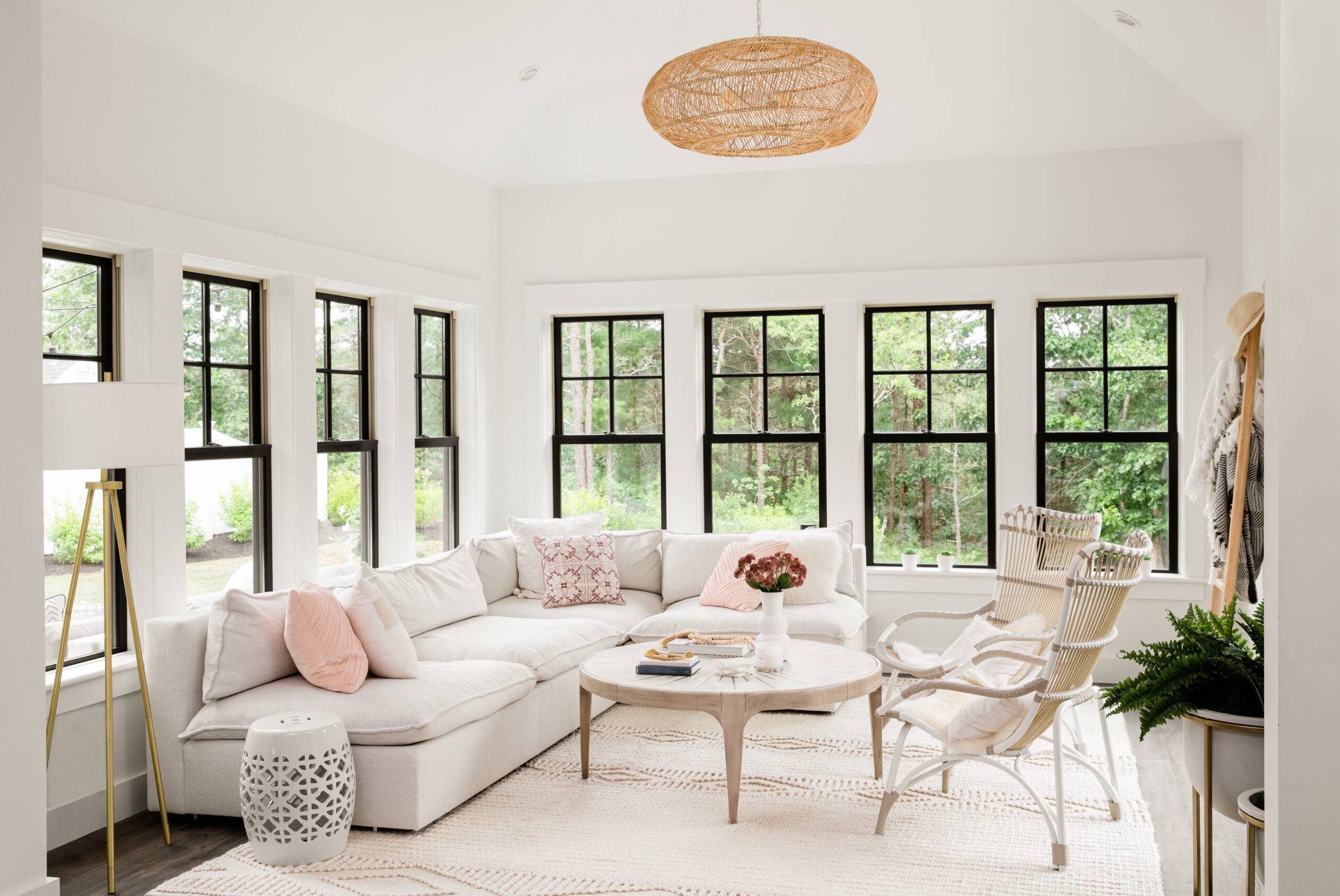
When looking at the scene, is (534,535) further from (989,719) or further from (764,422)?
(989,719)

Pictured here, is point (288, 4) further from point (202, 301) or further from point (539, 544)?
point (539, 544)

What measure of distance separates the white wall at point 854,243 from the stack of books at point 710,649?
208 centimetres

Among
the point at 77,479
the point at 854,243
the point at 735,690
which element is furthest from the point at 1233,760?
the point at 854,243

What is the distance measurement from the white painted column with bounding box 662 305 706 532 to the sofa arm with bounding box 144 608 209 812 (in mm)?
3346

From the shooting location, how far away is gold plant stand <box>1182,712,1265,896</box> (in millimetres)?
2320

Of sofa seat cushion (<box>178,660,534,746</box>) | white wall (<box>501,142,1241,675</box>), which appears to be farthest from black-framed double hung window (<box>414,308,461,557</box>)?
sofa seat cushion (<box>178,660,534,746</box>)

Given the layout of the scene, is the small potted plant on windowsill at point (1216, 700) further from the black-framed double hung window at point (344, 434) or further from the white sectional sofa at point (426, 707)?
the black-framed double hung window at point (344, 434)

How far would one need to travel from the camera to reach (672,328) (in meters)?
6.63

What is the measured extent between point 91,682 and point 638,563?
311 cm

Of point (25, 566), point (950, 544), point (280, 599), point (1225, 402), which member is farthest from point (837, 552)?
point (25, 566)

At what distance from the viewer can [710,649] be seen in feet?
14.7

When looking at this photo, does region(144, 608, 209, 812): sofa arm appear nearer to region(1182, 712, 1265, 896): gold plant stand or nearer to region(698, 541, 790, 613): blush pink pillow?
region(698, 541, 790, 613): blush pink pillow

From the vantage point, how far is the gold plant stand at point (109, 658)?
11.0ft

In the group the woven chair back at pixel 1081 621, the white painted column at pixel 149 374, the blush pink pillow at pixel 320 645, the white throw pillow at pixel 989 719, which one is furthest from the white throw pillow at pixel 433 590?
the woven chair back at pixel 1081 621
